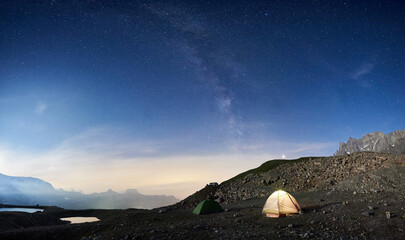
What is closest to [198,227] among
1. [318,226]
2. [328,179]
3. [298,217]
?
[298,217]

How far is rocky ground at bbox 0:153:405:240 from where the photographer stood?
14688 mm

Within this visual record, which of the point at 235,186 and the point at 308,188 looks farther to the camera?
the point at 235,186

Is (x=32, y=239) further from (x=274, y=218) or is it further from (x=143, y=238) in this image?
(x=274, y=218)

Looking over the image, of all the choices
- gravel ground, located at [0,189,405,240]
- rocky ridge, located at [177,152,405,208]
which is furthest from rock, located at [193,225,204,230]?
rocky ridge, located at [177,152,405,208]

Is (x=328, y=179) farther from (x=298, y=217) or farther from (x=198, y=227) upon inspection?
(x=198, y=227)

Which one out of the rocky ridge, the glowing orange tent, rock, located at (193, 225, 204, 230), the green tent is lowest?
rock, located at (193, 225, 204, 230)

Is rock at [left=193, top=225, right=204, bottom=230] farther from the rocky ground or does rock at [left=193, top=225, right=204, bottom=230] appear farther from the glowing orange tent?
the glowing orange tent

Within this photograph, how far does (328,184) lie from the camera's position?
33.6 metres

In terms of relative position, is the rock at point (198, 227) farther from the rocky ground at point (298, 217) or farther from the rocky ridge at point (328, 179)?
the rocky ridge at point (328, 179)

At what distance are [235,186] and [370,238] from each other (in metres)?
34.5

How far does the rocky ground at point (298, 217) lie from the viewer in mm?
14688

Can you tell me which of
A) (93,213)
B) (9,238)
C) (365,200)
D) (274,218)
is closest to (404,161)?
(365,200)

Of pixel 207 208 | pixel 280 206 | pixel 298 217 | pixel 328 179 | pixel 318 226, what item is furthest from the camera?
pixel 328 179

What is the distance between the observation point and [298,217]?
18375 mm
